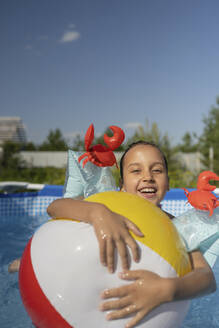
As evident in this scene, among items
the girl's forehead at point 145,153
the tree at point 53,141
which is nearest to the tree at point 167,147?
the girl's forehead at point 145,153

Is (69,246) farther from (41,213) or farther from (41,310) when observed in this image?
(41,213)

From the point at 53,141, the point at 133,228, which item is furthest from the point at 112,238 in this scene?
the point at 53,141

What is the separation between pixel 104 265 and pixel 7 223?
538cm

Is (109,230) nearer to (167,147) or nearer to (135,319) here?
(135,319)

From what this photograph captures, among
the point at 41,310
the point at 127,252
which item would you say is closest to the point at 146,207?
the point at 127,252

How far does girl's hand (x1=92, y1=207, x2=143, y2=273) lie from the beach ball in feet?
0.11

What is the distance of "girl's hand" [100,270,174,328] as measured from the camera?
1.44 meters

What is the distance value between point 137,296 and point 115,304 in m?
0.11

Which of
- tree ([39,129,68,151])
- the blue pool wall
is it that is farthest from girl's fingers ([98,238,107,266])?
tree ([39,129,68,151])

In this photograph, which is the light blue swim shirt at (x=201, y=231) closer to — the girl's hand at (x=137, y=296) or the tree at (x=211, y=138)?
the girl's hand at (x=137, y=296)

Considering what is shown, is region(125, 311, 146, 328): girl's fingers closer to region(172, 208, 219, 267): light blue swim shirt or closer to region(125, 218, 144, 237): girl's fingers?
region(125, 218, 144, 237): girl's fingers

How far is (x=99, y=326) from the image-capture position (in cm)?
148

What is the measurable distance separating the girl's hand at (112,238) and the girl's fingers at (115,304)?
136mm

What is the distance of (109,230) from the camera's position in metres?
1.47
